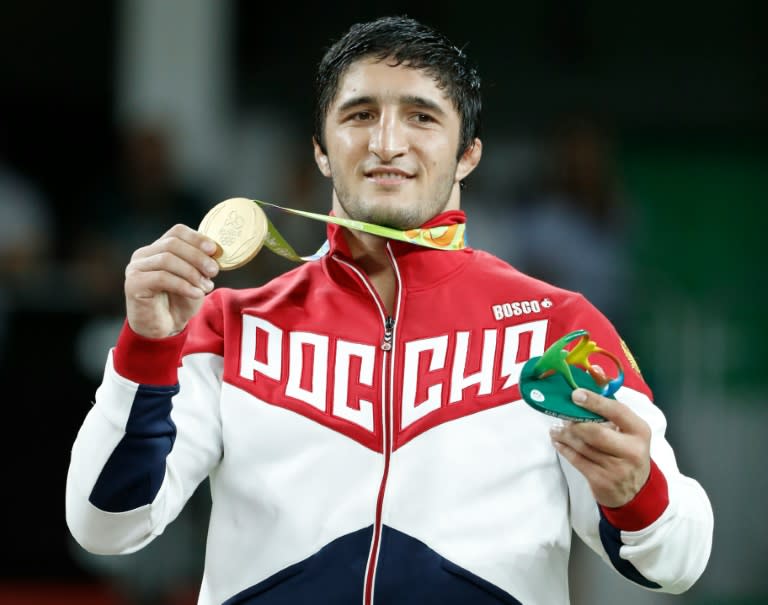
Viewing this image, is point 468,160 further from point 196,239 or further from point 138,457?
point 138,457

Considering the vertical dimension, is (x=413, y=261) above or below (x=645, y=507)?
above

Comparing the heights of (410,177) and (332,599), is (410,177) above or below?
above

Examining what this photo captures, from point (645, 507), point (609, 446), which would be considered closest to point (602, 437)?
point (609, 446)

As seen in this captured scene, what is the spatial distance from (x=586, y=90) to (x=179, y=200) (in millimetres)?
3112

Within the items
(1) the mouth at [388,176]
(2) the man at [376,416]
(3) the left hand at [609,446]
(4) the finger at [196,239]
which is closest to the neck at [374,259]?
(2) the man at [376,416]

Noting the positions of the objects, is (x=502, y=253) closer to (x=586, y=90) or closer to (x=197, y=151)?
(x=197, y=151)

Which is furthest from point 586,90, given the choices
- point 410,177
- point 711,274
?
point 410,177

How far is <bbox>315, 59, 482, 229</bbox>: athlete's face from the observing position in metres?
2.19

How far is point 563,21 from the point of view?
7324 mm

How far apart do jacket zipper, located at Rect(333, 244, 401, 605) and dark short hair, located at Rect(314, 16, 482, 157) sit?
287 millimetres

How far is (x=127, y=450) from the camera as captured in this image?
200cm

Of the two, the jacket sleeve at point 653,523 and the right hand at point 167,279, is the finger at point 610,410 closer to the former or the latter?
the jacket sleeve at point 653,523

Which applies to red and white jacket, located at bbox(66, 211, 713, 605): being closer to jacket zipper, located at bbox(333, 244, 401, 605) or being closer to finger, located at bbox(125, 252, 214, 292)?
jacket zipper, located at bbox(333, 244, 401, 605)

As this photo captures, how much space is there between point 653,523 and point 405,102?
2.65 ft
